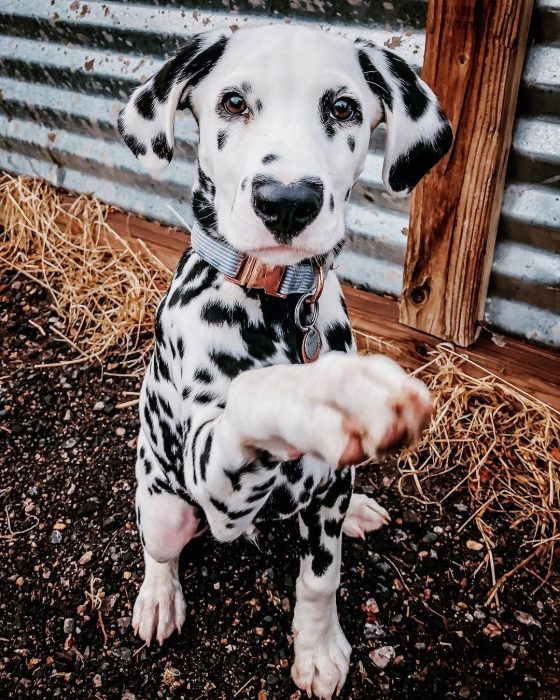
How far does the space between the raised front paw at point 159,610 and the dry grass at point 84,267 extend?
1.48 m

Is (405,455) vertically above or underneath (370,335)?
underneath

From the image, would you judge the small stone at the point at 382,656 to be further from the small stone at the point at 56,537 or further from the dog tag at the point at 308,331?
the small stone at the point at 56,537

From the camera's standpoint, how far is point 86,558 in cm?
287

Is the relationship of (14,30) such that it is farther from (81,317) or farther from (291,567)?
(291,567)

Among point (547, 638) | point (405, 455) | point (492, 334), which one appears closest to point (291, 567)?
point (405, 455)

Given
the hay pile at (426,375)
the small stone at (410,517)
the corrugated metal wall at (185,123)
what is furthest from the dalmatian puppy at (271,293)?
the hay pile at (426,375)

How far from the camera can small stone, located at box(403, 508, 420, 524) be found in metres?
2.95

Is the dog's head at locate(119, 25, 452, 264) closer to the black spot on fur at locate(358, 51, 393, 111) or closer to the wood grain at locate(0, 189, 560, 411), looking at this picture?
the black spot on fur at locate(358, 51, 393, 111)

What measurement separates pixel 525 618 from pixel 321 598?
2.89 ft

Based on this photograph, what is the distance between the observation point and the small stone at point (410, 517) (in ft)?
9.67

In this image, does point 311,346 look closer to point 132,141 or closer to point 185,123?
point 132,141

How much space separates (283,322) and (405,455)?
1.52 metres

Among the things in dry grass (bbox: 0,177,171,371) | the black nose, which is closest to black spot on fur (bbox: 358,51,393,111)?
the black nose

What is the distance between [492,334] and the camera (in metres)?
3.36
